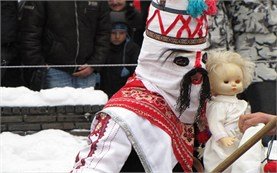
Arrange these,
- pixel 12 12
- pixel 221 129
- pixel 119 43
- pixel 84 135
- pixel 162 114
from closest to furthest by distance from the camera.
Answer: pixel 162 114 → pixel 221 129 → pixel 84 135 → pixel 12 12 → pixel 119 43

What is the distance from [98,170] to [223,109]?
62 centimetres

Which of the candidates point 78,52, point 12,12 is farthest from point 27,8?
point 78,52

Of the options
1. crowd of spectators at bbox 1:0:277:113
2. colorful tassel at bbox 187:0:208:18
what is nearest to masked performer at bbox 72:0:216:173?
colorful tassel at bbox 187:0:208:18

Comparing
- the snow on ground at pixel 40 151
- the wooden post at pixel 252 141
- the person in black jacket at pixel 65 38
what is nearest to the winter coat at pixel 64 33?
the person in black jacket at pixel 65 38

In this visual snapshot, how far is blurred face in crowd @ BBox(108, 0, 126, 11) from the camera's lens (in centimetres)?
439

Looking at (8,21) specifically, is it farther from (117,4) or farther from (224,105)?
(224,105)

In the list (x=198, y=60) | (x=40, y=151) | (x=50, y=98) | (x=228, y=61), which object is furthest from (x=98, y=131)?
(x=50, y=98)

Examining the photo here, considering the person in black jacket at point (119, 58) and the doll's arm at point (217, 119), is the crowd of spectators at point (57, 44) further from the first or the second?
the doll's arm at point (217, 119)

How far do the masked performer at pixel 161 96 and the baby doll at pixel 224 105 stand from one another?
0.44 feet

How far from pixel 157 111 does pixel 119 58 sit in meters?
1.94

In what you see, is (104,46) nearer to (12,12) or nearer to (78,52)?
(78,52)

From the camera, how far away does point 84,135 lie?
3625mm

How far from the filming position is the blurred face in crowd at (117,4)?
4.39 meters

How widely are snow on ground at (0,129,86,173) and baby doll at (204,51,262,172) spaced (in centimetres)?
81
